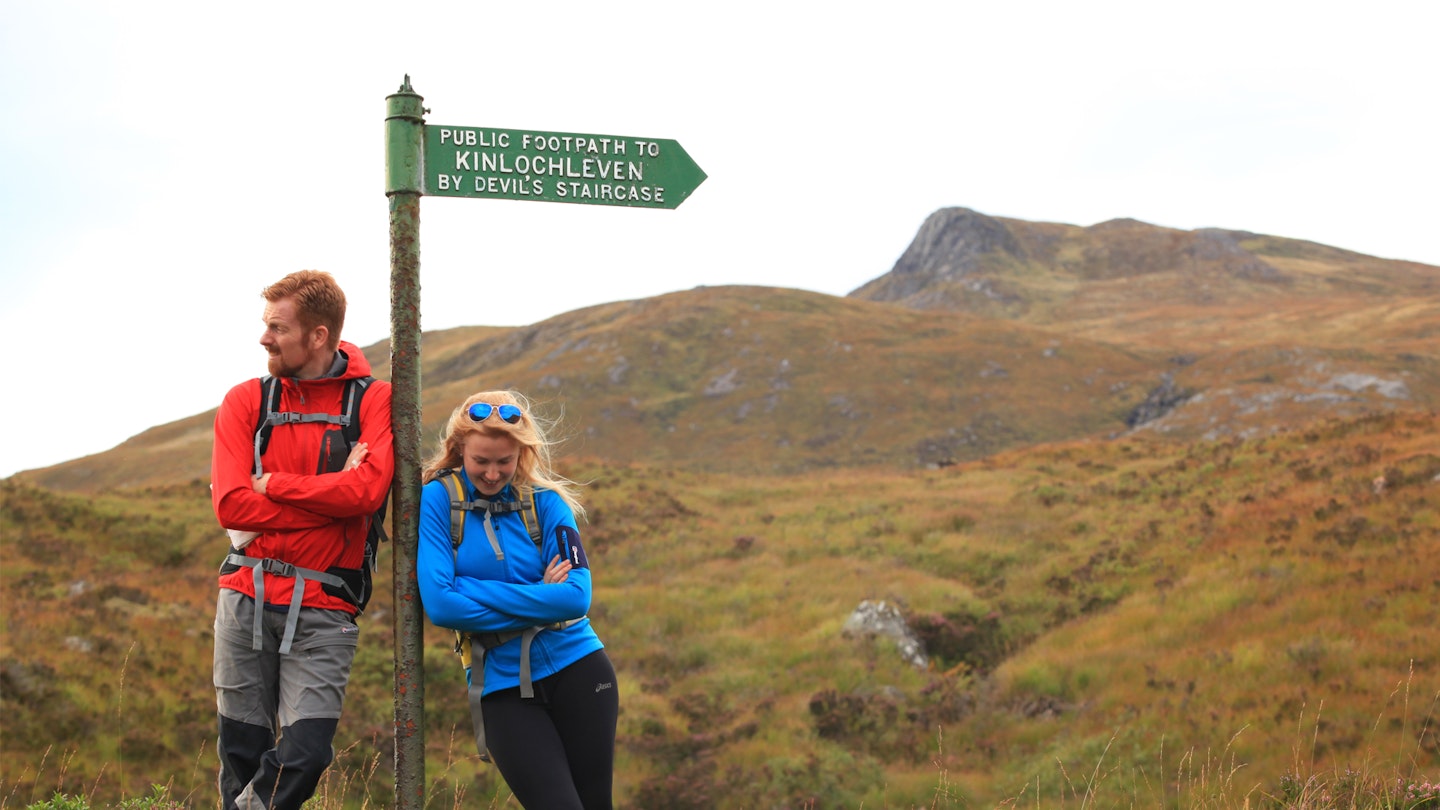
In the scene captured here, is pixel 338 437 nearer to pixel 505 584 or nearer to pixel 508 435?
pixel 508 435

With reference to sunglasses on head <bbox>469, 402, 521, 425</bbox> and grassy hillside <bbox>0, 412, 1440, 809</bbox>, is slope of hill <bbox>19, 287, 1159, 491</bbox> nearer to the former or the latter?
grassy hillside <bbox>0, 412, 1440, 809</bbox>

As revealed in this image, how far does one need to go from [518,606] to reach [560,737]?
53cm

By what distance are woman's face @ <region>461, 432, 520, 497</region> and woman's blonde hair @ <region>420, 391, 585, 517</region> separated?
3 centimetres

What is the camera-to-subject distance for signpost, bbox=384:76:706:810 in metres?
3.71

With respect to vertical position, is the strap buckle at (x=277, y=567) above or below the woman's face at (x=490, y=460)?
below

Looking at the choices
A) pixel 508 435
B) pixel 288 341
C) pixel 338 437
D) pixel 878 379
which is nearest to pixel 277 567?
pixel 338 437

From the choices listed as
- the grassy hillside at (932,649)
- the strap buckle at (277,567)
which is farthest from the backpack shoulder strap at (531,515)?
the grassy hillside at (932,649)

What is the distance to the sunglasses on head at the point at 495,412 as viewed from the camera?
3.76 metres

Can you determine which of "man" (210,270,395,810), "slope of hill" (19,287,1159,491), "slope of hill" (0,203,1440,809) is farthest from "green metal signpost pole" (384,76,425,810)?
"slope of hill" (19,287,1159,491)

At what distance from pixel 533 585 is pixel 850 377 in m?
69.1

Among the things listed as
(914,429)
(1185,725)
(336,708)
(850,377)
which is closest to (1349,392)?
(914,429)

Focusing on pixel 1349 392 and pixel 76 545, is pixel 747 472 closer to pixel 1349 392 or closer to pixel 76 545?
pixel 1349 392

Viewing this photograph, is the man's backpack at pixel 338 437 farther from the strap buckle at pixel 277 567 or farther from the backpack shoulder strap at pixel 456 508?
the backpack shoulder strap at pixel 456 508

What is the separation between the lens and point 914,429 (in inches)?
2453
